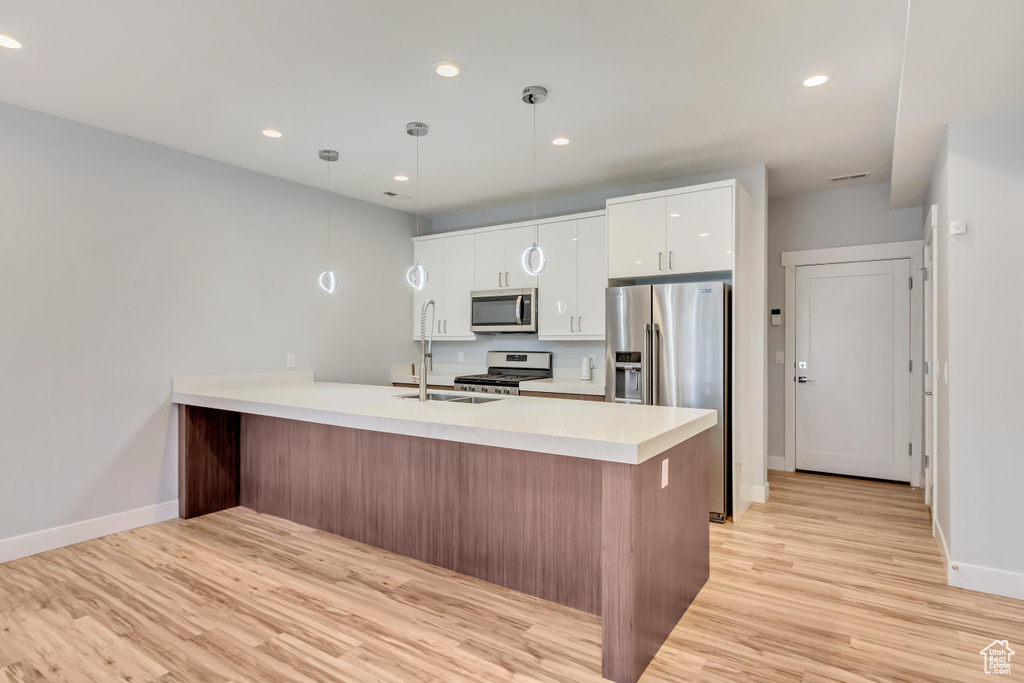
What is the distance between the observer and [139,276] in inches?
139

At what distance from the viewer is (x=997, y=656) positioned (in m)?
2.08

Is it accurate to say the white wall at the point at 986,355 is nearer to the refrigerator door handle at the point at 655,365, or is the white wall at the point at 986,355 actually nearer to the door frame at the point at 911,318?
the refrigerator door handle at the point at 655,365

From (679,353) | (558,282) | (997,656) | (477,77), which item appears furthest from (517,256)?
(997,656)

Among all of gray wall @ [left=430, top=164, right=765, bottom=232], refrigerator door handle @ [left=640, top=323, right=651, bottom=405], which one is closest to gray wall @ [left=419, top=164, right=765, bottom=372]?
gray wall @ [left=430, top=164, right=765, bottom=232]

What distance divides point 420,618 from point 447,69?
2.51 m

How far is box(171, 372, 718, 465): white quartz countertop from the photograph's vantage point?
1.97m

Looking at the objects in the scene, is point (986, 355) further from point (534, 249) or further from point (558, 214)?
point (558, 214)

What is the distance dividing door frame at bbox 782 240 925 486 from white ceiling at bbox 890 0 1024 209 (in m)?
1.71

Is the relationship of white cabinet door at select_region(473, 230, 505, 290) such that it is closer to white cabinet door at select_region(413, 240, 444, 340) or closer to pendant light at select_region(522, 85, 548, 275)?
white cabinet door at select_region(413, 240, 444, 340)

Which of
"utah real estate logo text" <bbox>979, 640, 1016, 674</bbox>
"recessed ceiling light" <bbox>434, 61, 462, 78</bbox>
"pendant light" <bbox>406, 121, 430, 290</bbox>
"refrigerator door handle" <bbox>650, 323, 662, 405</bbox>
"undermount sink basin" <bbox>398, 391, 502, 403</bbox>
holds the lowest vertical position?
"utah real estate logo text" <bbox>979, 640, 1016, 674</bbox>

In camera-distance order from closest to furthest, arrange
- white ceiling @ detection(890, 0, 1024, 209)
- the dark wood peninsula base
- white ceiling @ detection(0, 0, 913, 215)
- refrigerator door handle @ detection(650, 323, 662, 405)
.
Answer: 1. white ceiling @ detection(890, 0, 1024, 209)
2. the dark wood peninsula base
3. white ceiling @ detection(0, 0, 913, 215)
4. refrigerator door handle @ detection(650, 323, 662, 405)

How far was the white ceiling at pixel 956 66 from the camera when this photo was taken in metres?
1.82

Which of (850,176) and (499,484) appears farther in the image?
(850,176)

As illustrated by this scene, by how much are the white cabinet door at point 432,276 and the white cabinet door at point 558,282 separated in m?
1.13
